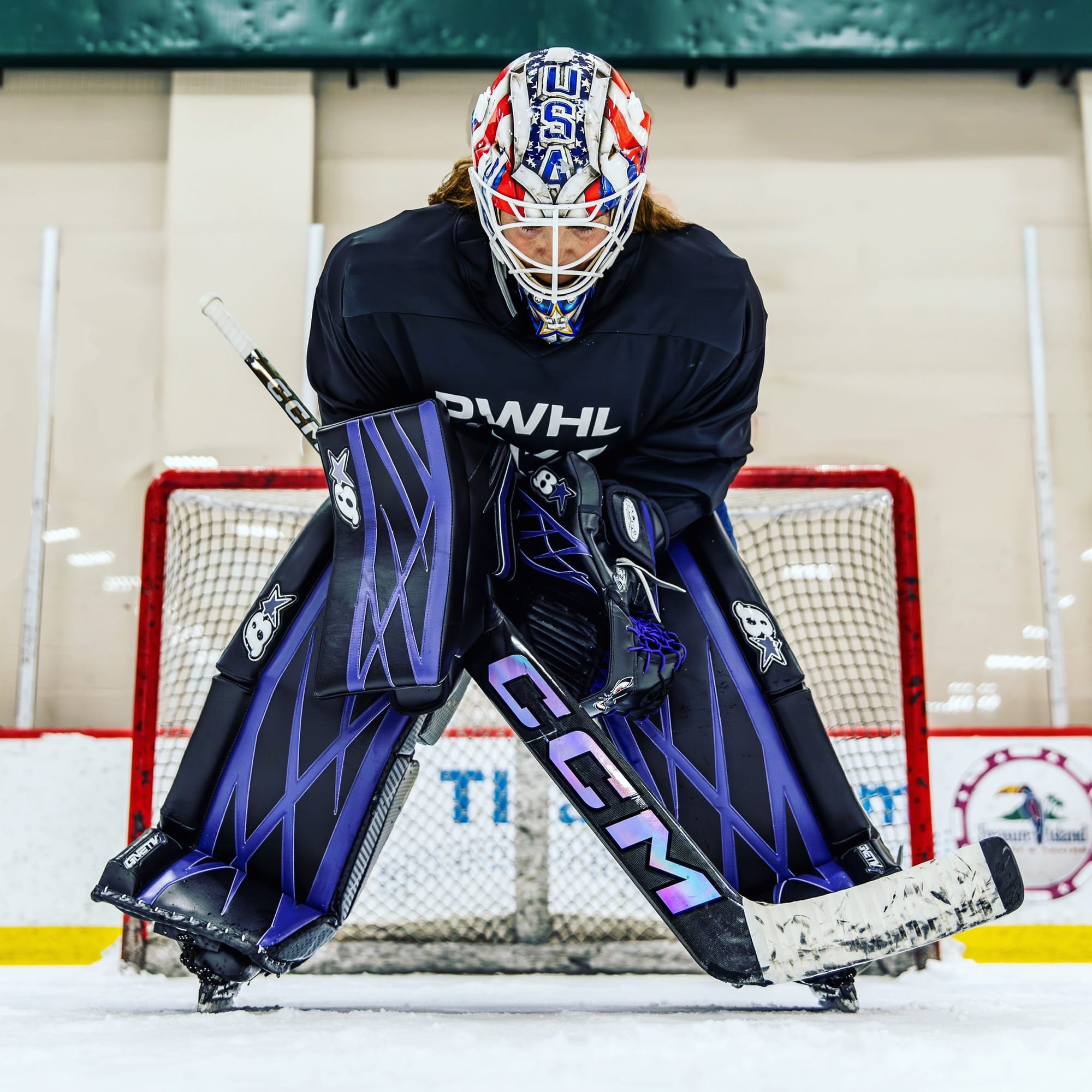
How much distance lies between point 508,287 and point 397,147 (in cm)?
362

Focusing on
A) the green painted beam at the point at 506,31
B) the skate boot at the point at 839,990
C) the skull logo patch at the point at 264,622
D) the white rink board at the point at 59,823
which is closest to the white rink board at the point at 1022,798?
the skate boot at the point at 839,990

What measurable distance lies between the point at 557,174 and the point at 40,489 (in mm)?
3675

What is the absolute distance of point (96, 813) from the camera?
2416mm

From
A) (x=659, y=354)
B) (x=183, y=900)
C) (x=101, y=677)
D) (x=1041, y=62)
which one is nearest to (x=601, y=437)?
(x=659, y=354)

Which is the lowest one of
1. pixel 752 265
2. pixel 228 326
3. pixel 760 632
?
pixel 760 632

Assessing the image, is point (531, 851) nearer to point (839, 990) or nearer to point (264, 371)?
point (839, 990)

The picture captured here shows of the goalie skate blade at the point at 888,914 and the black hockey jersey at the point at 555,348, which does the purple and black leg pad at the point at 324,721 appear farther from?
the goalie skate blade at the point at 888,914

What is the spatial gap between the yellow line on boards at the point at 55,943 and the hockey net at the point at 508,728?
514 mm

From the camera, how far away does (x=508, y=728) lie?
235 centimetres

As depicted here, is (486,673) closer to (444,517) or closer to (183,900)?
(444,517)

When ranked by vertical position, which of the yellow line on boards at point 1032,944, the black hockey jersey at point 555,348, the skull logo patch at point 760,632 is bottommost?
the yellow line on boards at point 1032,944

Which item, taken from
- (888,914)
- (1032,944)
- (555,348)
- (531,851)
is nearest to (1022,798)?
(1032,944)

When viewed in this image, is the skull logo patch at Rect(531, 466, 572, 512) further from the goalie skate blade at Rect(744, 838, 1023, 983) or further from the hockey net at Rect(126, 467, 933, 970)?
the hockey net at Rect(126, 467, 933, 970)

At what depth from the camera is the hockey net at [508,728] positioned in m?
2.13
